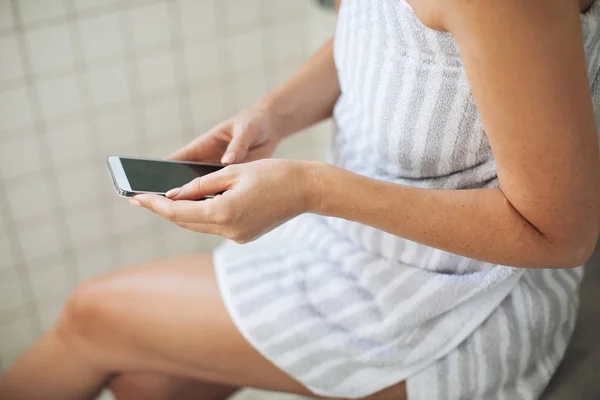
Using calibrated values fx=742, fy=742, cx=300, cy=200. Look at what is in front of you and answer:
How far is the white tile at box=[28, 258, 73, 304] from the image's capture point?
5.15ft

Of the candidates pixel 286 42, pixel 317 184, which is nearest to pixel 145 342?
pixel 317 184

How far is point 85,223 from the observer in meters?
1.59

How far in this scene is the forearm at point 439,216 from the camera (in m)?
0.69

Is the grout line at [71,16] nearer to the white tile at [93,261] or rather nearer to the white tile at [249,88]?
the white tile at [249,88]

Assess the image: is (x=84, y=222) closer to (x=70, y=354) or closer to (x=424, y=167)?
(x=70, y=354)

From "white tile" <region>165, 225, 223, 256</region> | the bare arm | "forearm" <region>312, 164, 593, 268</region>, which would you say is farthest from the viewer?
"white tile" <region>165, 225, 223, 256</region>

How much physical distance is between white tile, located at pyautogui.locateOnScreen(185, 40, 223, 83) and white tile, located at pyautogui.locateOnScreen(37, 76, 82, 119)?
0.25 meters

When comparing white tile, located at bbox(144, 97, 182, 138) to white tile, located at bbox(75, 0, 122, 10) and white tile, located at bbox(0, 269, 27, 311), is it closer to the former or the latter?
white tile, located at bbox(75, 0, 122, 10)

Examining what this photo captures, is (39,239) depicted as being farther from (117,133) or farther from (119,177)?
(119,177)

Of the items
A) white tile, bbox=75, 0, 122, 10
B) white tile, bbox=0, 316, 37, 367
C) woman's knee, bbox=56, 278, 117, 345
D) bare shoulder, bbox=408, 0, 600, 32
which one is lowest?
white tile, bbox=0, 316, 37, 367

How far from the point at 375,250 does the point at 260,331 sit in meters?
0.16

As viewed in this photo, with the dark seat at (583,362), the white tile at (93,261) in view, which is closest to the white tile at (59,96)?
the white tile at (93,261)

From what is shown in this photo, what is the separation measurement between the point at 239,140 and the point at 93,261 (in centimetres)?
87

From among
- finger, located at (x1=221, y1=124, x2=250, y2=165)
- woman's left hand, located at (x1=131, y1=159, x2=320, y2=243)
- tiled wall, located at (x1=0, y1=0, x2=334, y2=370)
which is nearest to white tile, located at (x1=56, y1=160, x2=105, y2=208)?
tiled wall, located at (x1=0, y1=0, x2=334, y2=370)
